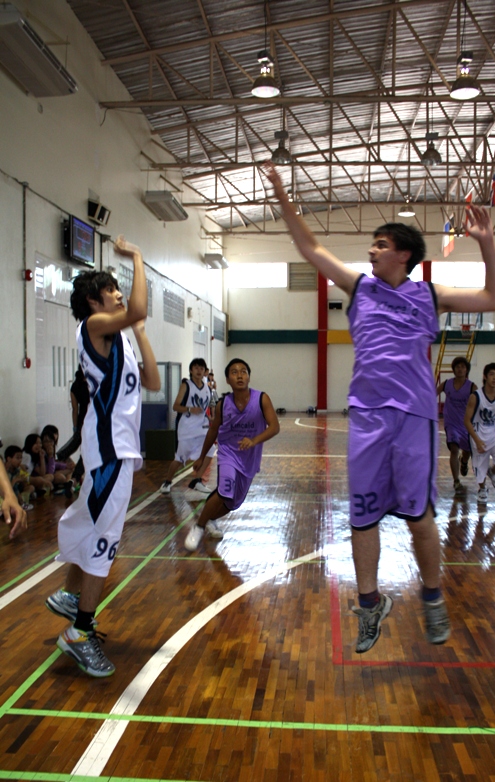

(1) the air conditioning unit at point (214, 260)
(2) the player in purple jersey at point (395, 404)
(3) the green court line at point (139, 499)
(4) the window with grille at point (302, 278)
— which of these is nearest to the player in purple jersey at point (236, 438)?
(3) the green court line at point (139, 499)

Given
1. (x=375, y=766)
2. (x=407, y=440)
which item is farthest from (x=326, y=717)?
(x=407, y=440)

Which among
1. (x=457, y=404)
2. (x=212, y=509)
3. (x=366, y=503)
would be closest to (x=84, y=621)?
(x=366, y=503)

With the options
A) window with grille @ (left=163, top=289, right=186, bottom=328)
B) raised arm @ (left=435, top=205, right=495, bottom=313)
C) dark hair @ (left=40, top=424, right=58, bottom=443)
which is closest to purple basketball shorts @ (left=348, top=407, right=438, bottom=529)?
raised arm @ (left=435, top=205, right=495, bottom=313)

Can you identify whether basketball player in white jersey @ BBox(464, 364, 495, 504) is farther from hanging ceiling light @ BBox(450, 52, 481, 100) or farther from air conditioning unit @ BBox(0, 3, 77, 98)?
air conditioning unit @ BBox(0, 3, 77, 98)

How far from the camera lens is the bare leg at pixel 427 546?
2.87m

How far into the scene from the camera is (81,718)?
9.04 ft

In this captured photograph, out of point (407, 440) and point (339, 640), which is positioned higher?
point (407, 440)

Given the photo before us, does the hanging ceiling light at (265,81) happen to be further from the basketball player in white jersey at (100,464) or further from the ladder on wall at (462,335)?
the ladder on wall at (462,335)

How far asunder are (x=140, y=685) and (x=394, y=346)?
6.09 feet

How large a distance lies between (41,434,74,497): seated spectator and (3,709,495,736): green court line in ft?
19.8

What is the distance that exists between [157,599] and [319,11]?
36.4 ft

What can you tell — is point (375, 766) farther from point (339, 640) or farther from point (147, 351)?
point (147, 351)

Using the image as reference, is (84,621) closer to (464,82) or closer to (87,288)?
(87,288)

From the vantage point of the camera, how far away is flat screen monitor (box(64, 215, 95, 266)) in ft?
33.6
